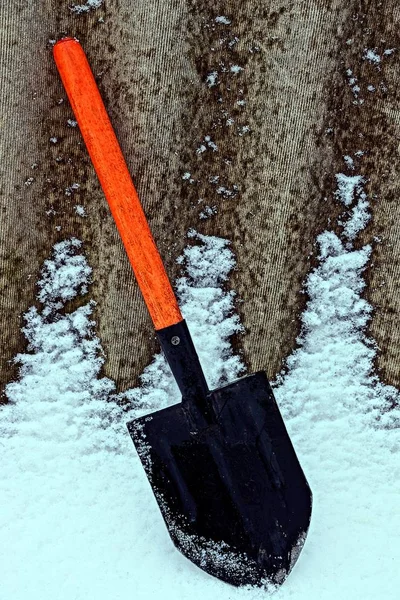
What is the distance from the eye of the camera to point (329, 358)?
1528 mm

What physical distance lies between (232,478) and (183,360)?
0.34 metres

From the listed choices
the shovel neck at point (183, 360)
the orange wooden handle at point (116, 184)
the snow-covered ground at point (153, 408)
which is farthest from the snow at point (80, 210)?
the shovel neck at point (183, 360)

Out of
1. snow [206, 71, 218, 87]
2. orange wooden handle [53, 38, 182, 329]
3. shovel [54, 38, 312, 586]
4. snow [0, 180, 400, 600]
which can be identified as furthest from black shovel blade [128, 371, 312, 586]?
snow [206, 71, 218, 87]

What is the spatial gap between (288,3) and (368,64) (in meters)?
0.29

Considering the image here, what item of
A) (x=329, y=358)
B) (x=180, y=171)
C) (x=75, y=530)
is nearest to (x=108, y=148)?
(x=180, y=171)

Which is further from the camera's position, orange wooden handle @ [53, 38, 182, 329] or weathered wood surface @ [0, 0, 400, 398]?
weathered wood surface @ [0, 0, 400, 398]

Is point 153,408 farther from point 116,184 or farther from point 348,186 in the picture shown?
point 348,186

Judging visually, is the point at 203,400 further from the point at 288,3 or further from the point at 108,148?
the point at 288,3

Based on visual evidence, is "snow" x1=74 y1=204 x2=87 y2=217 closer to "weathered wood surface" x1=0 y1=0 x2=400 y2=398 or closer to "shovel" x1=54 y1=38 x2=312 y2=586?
"weathered wood surface" x1=0 y1=0 x2=400 y2=398

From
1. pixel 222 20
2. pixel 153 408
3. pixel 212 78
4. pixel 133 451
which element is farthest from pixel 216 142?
pixel 133 451

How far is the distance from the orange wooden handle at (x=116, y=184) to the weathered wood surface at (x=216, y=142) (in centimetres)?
19

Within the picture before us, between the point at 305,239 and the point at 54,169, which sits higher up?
the point at 54,169

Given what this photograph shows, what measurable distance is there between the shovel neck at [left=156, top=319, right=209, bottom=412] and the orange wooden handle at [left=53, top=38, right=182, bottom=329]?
0.08 feet

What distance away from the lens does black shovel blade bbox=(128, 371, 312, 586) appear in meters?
1.35
